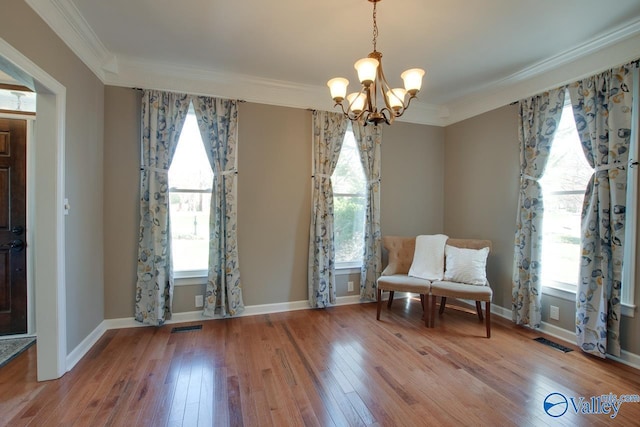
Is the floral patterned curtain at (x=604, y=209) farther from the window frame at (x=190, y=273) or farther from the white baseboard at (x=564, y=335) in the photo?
the window frame at (x=190, y=273)

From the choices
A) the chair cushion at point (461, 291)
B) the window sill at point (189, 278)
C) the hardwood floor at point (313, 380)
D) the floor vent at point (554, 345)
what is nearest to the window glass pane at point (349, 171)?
the chair cushion at point (461, 291)

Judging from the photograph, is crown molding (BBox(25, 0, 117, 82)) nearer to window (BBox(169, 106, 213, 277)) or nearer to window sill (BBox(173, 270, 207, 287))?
window (BBox(169, 106, 213, 277))

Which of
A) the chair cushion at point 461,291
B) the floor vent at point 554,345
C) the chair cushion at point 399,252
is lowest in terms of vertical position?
the floor vent at point 554,345

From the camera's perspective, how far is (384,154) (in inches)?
161

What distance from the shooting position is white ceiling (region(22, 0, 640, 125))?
2.15 m

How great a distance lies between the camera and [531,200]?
3104mm

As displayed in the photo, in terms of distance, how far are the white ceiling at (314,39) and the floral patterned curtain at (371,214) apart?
2.68 feet

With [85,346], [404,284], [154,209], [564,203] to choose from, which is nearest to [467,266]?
[404,284]

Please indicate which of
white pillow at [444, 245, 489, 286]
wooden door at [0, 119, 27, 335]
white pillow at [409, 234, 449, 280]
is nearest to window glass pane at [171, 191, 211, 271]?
wooden door at [0, 119, 27, 335]

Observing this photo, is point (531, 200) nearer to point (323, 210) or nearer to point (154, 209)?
point (323, 210)

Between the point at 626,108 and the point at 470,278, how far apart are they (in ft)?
6.62

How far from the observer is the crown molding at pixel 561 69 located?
2410mm

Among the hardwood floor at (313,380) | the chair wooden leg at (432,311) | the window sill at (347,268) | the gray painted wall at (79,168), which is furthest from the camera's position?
the window sill at (347,268)

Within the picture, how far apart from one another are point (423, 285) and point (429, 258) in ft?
1.65
